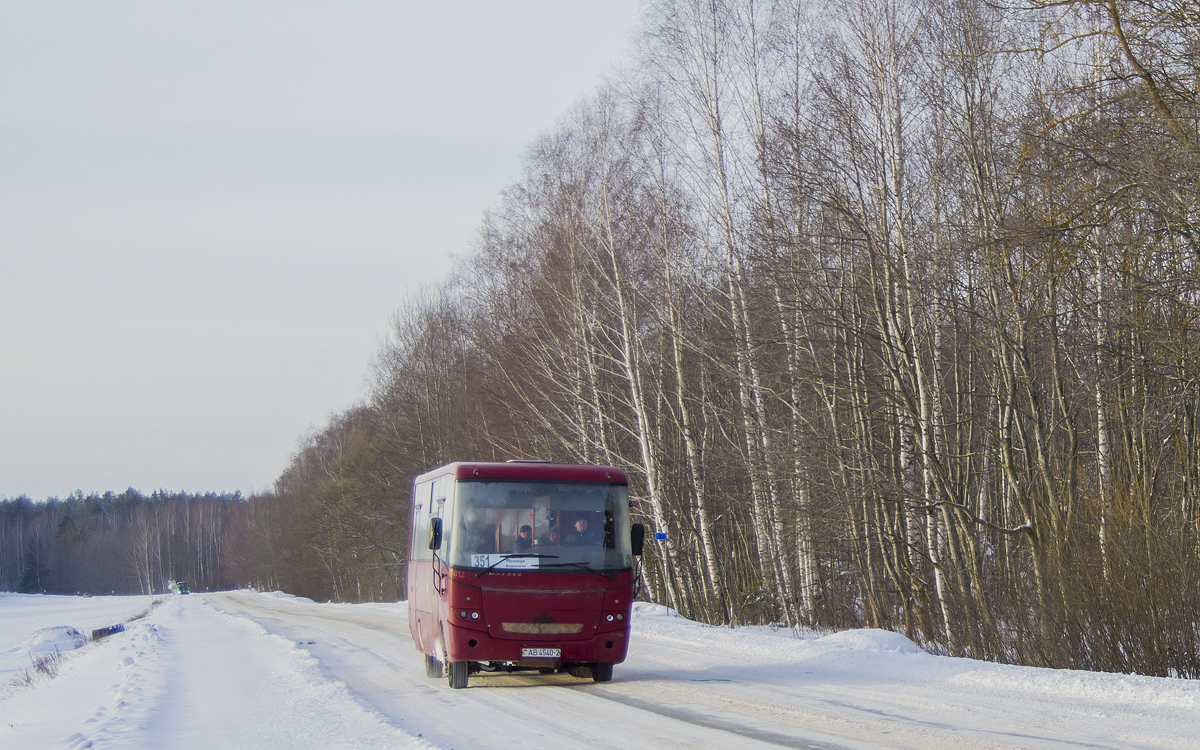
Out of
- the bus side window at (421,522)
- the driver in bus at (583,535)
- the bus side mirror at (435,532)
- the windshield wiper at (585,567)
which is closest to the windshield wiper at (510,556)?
the windshield wiper at (585,567)

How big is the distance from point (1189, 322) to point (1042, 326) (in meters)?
5.12

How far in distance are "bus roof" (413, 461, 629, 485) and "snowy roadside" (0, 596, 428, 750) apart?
2884 millimetres

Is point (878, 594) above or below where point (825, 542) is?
below

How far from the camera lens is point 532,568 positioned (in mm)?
11953

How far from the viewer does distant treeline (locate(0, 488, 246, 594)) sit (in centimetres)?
14388

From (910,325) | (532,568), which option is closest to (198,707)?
(532,568)

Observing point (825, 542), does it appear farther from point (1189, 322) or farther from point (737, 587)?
point (737, 587)

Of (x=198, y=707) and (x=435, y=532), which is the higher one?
(x=435, y=532)

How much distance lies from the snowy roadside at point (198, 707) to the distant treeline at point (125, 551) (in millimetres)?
116770

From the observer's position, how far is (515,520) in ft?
39.8

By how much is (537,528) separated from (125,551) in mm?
156226

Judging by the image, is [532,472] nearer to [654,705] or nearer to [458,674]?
[458,674]

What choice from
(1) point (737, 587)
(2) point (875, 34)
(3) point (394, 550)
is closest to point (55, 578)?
(3) point (394, 550)

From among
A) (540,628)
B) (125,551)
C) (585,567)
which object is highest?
(585,567)
